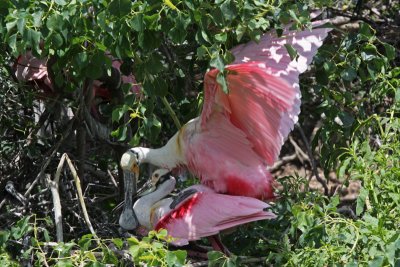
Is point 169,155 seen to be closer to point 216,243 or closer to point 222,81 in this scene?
point 216,243

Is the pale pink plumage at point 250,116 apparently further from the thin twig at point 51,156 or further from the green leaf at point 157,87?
the thin twig at point 51,156

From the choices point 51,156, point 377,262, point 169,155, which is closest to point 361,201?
point 377,262

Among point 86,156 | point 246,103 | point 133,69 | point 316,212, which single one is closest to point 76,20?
point 133,69

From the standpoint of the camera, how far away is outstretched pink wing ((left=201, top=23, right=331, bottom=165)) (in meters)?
3.76

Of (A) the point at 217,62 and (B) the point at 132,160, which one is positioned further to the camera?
(B) the point at 132,160

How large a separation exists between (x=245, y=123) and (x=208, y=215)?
1.26 ft

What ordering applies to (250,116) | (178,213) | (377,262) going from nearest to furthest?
1. (377,262)
2. (250,116)
3. (178,213)

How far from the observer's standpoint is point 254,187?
4.11 metres

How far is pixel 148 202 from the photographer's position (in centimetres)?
425

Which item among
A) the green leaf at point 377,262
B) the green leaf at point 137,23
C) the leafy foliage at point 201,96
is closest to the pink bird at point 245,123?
the leafy foliage at point 201,96

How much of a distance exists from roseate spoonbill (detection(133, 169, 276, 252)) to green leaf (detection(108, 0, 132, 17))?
99cm

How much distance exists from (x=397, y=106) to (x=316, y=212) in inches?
24.1

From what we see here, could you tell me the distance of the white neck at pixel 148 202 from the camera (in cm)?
419

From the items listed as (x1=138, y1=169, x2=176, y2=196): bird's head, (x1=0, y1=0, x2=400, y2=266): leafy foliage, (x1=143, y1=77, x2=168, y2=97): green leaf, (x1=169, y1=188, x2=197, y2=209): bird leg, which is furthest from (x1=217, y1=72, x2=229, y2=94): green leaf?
(x1=138, y1=169, x2=176, y2=196): bird's head
